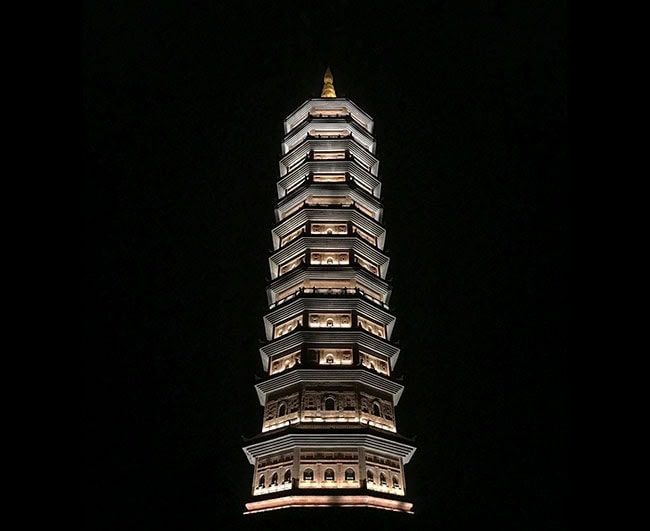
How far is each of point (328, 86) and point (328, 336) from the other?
1577 centimetres

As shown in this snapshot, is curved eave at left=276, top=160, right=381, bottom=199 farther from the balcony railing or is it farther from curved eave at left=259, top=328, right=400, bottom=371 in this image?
curved eave at left=259, top=328, right=400, bottom=371

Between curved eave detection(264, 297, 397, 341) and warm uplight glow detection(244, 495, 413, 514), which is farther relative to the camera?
curved eave detection(264, 297, 397, 341)

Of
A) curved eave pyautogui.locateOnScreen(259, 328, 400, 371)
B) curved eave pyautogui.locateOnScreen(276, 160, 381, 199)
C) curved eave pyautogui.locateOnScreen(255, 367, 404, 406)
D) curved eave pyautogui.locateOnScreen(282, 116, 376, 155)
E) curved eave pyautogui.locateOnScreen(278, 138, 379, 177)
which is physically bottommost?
curved eave pyautogui.locateOnScreen(255, 367, 404, 406)

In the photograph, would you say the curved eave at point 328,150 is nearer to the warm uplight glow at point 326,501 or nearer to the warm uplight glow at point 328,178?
the warm uplight glow at point 328,178

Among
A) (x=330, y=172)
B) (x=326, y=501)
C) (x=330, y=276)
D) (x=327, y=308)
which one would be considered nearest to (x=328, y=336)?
(x=327, y=308)

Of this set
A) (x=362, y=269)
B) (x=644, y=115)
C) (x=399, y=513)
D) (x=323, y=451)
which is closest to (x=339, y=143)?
(x=362, y=269)

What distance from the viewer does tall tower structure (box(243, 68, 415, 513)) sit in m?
23.3

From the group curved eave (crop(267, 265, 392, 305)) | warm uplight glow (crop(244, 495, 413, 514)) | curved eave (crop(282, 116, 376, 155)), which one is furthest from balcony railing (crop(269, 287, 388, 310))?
curved eave (crop(282, 116, 376, 155))

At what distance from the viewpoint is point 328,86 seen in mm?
35938

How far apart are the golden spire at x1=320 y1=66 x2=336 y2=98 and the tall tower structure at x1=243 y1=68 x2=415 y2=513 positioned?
1.59 meters

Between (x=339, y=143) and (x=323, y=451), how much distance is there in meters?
14.8

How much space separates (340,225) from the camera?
97.3 ft

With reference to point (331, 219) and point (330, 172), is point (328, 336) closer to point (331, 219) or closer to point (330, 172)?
point (331, 219)

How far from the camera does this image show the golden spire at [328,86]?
35.5 meters
